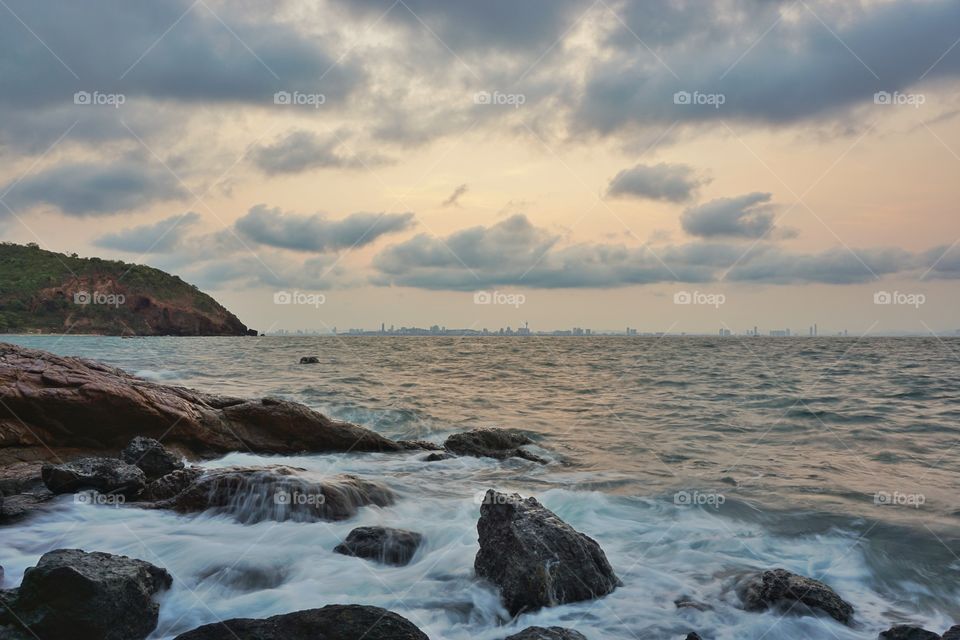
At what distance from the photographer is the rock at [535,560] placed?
6207mm

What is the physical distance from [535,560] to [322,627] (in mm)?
2338

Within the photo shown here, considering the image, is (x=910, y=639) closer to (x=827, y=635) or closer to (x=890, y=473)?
(x=827, y=635)

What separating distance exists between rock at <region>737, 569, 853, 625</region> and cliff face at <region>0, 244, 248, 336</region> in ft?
275

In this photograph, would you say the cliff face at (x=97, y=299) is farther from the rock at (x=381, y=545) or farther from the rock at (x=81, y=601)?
the rock at (x=81, y=601)

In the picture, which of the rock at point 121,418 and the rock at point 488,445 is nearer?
the rock at point 121,418

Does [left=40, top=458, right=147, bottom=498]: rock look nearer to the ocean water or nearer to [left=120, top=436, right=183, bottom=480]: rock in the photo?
the ocean water

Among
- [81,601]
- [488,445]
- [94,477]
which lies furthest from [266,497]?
[488,445]

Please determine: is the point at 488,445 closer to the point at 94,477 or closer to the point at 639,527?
the point at 639,527

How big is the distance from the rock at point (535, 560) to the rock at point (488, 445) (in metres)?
7.12

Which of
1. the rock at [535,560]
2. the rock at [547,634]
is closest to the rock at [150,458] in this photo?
the rock at [535,560]

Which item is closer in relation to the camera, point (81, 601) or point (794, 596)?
point (81, 601)

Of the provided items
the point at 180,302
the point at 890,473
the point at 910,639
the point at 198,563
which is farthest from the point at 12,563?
the point at 180,302

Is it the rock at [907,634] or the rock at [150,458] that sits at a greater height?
the rock at [150,458]

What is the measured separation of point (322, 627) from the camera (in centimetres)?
488
